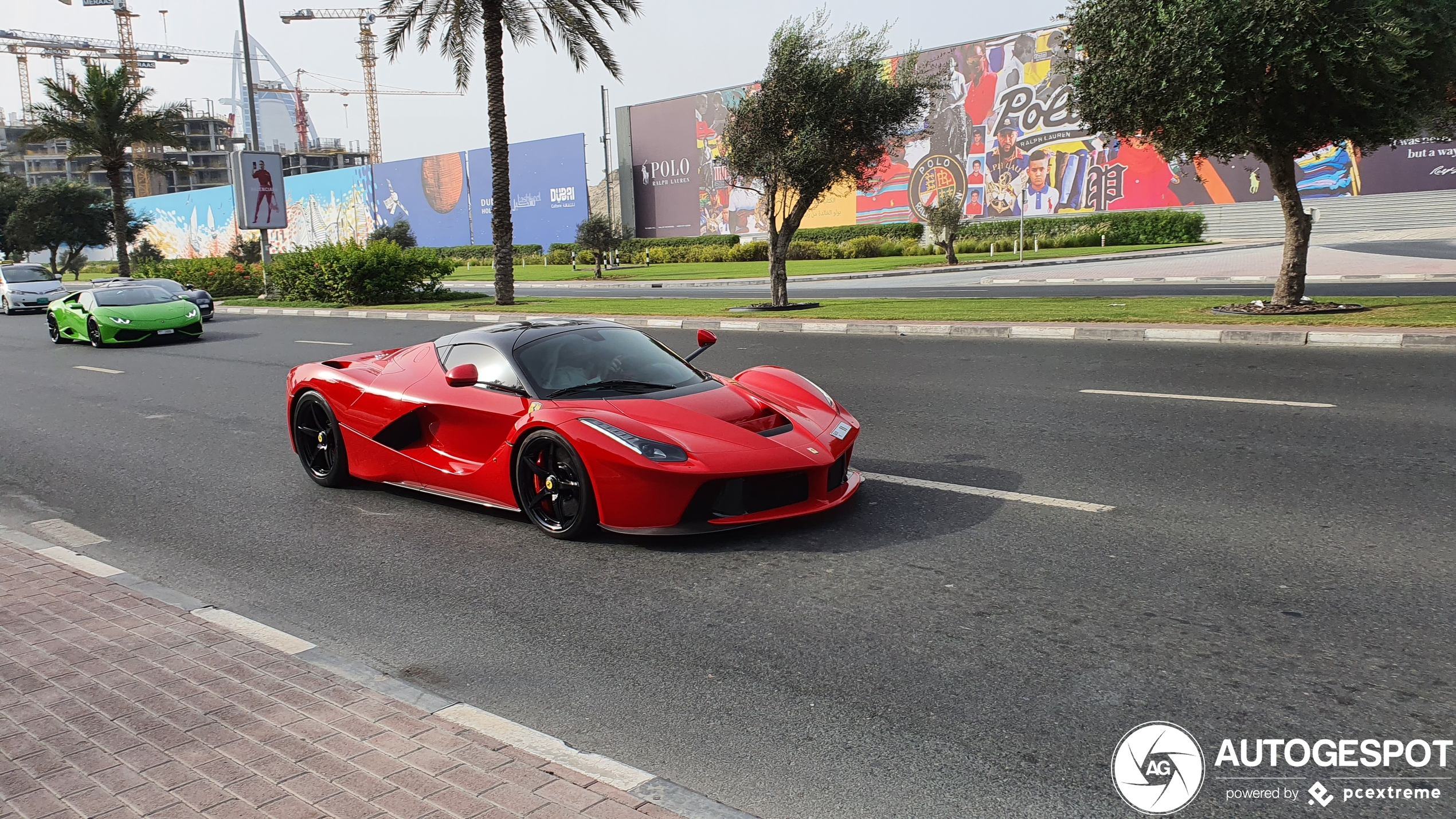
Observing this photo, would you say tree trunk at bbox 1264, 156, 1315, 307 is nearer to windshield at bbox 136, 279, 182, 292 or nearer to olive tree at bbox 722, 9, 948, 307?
olive tree at bbox 722, 9, 948, 307

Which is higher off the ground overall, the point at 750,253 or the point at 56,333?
the point at 750,253

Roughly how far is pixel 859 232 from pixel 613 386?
47.7 m

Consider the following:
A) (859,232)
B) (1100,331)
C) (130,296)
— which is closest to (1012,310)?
(1100,331)

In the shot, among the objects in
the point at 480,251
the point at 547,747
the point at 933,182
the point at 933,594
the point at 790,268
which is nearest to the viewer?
the point at 547,747

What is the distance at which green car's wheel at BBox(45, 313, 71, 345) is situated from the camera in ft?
65.4

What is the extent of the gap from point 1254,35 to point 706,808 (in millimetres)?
13585

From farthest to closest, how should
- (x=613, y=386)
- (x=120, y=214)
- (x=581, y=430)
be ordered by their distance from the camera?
(x=120, y=214), (x=613, y=386), (x=581, y=430)

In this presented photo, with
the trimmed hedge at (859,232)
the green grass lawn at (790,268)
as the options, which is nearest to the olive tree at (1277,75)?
the green grass lawn at (790,268)

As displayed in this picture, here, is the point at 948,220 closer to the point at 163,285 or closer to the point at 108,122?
the point at 163,285

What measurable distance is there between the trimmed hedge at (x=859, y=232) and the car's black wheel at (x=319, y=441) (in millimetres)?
44298

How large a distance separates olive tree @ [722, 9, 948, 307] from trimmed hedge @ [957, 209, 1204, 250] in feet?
74.7

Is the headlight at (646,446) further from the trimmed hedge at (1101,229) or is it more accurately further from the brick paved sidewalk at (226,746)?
the trimmed hedge at (1101,229)

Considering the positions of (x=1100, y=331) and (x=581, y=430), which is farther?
(x=1100, y=331)

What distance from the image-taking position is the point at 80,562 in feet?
18.3
